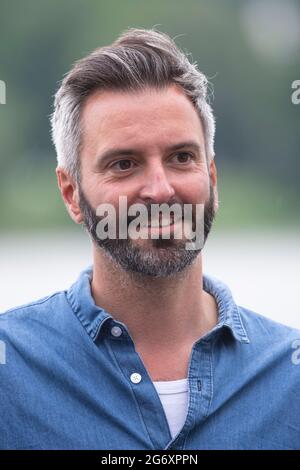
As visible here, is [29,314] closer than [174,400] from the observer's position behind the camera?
No

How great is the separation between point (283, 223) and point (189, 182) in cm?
1154

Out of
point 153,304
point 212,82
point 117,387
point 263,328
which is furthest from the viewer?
point 212,82

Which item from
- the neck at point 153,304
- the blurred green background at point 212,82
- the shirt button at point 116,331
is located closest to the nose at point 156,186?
the neck at point 153,304

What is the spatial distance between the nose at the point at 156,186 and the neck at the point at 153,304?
0.64ft

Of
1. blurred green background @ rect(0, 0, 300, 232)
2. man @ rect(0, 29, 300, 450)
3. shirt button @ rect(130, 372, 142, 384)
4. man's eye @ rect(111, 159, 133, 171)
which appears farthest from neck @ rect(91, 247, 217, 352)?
blurred green background @ rect(0, 0, 300, 232)

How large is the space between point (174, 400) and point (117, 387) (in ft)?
0.43

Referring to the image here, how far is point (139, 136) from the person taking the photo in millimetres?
2084

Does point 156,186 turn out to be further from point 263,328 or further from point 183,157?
point 263,328

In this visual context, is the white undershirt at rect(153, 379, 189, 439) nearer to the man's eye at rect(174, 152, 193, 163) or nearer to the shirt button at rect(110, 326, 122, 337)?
the shirt button at rect(110, 326, 122, 337)

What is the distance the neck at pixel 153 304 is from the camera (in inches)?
84.9

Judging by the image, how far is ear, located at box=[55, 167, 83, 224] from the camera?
89.6 inches

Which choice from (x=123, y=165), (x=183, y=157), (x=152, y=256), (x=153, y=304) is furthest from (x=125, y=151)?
(x=153, y=304)

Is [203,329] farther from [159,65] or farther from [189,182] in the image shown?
[159,65]

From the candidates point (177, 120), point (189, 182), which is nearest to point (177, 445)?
point (189, 182)
